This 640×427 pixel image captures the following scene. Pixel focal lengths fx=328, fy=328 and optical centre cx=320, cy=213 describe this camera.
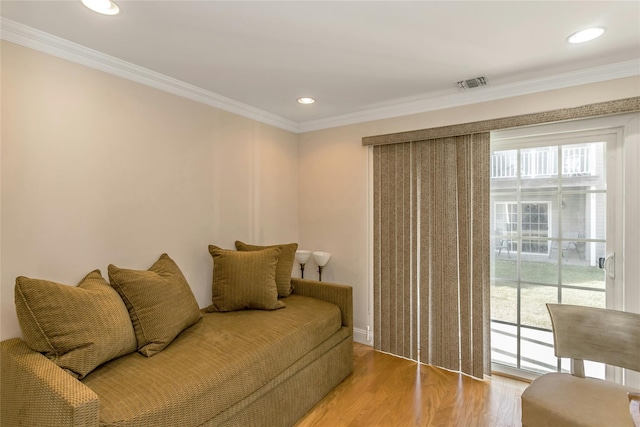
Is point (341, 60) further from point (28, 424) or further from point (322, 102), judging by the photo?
point (28, 424)

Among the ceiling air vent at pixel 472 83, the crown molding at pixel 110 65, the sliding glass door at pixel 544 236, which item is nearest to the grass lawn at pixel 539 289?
the sliding glass door at pixel 544 236

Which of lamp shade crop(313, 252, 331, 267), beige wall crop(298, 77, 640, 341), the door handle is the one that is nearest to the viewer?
the door handle

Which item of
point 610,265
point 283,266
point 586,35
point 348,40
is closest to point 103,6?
point 348,40

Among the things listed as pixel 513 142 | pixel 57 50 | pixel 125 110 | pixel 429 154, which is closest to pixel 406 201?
pixel 429 154

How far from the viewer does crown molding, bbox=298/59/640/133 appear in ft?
7.51

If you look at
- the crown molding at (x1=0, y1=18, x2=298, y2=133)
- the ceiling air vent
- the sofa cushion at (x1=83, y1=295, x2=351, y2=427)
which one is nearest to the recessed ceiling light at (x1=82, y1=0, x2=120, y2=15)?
the crown molding at (x1=0, y1=18, x2=298, y2=133)

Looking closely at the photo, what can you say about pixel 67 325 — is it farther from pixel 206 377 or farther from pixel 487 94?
pixel 487 94

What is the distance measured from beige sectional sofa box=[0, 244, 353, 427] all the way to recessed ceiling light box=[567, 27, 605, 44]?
96.9 inches

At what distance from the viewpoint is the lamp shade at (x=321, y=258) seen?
342cm

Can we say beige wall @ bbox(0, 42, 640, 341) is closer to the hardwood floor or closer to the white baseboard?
the white baseboard

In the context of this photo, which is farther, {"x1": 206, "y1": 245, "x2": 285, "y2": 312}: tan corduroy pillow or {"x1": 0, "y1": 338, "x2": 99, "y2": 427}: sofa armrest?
{"x1": 206, "y1": 245, "x2": 285, "y2": 312}: tan corduroy pillow

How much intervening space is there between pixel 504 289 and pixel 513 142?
1.25 m

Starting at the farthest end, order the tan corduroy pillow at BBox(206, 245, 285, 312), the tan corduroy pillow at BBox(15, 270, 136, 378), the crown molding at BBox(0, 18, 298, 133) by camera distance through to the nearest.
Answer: the tan corduroy pillow at BBox(206, 245, 285, 312) → the crown molding at BBox(0, 18, 298, 133) → the tan corduroy pillow at BBox(15, 270, 136, 378)

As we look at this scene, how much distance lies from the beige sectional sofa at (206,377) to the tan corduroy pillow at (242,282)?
0.08 m
